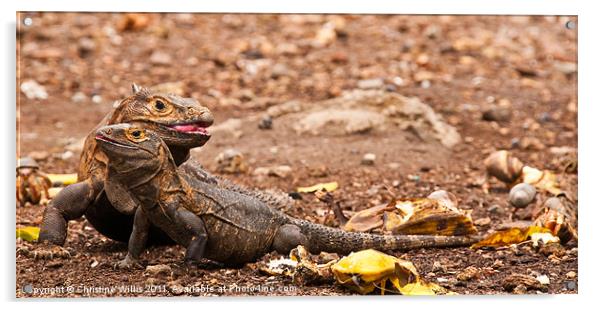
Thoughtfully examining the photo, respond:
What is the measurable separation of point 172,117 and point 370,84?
3.70 meters

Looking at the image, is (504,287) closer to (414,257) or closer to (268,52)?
(414,257)

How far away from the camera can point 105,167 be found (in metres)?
6.34

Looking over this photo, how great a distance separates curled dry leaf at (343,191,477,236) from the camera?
6.58m

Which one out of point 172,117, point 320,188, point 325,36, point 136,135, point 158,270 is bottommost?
point 158,270

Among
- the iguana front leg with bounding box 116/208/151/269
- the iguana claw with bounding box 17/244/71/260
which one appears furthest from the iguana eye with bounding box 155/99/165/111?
the iguana claw with bounding box 17/244/71/260

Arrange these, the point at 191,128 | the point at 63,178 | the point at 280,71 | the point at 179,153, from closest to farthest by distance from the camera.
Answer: the point at 191,128 < the point at 179,153 < the point at 63,178 < the point at 280,71

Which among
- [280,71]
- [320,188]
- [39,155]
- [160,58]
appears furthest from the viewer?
[280,71]

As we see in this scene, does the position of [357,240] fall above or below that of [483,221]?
below

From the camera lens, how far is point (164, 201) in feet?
19.7

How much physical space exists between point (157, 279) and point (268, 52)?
3.95 meters

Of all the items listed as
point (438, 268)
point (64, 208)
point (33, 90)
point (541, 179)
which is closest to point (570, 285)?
point (438, 268)

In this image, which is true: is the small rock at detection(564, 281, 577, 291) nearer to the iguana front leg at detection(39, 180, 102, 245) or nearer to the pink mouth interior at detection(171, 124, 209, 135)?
the pink mouth interior at detection(171, 124, 209, 135)

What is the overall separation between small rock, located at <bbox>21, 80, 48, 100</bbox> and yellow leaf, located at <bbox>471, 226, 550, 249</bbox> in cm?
360

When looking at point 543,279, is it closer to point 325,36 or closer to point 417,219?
point 417,219
